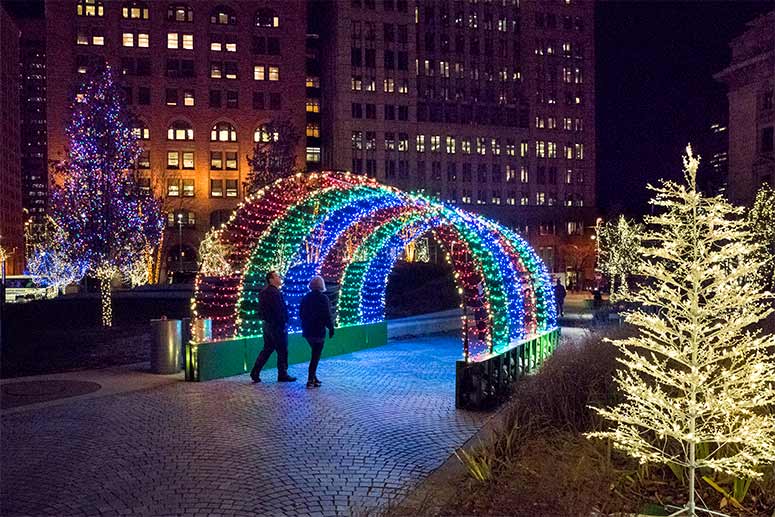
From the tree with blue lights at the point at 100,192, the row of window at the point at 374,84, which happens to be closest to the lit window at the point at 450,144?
the row of window at the point at 374,84

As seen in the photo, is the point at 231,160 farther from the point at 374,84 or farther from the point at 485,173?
the point at 485,173

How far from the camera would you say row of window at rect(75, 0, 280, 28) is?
78812 millimetres

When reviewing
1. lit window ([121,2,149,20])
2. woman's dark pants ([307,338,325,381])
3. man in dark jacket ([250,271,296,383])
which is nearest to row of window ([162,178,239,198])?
lit window ([121,2,149,20])

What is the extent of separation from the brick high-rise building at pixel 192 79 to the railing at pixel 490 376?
70.4m

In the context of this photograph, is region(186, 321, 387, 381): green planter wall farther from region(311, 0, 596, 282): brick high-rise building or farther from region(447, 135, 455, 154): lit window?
region(447, 135, 455, 154): lit window

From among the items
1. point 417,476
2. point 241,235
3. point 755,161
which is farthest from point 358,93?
point 417,476

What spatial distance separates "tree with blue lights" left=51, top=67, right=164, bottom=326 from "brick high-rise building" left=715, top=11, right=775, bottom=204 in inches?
2043

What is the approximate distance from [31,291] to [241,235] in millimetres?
35140

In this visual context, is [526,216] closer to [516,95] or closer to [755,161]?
[516,95]

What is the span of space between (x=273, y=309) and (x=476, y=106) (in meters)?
87.6

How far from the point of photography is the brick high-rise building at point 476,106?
91562 millimetres

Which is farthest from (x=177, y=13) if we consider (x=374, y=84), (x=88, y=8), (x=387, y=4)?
(x=387, y=4)

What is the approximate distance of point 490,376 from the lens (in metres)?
10.7

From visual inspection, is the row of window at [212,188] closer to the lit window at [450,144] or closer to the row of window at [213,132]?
the row of window at [213,132]
